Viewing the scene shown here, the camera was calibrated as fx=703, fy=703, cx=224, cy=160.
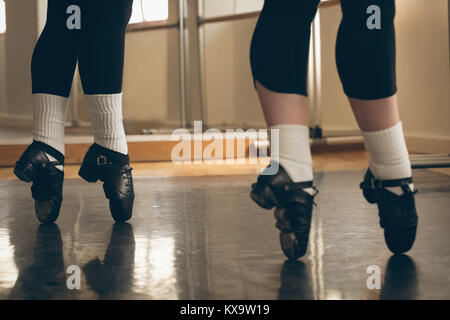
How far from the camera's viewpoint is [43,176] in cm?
108

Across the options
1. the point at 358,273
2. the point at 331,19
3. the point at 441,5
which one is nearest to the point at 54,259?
the point at 358,273

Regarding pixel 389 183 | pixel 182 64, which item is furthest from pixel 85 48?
pixel 182 64

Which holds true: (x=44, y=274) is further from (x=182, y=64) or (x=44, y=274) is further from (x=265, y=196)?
(x=182, y=64)

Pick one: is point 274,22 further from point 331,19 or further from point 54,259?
point 331,19

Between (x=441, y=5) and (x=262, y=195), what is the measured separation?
200 cm

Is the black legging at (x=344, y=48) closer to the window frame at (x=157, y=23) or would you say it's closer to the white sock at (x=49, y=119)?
the white sock at (x=49, y=119)

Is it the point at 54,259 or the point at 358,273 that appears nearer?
the point at 358,273

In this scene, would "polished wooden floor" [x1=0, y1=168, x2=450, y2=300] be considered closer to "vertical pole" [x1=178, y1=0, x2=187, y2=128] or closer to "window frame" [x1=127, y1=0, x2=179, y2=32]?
"vertical pole" [x1=178, y1=0, x2=187, y2=128]

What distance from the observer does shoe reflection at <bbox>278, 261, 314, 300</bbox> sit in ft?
2.18

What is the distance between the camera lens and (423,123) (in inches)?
108

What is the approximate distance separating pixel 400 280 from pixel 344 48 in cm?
29

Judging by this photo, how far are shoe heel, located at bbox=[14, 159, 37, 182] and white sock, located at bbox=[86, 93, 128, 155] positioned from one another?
13cm

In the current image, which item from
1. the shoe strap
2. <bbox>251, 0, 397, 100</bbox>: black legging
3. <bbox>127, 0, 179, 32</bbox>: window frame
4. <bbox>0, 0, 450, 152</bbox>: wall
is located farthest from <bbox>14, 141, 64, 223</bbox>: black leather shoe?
<bbox>127, 0, 179, 32</bbox>: window frame
